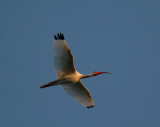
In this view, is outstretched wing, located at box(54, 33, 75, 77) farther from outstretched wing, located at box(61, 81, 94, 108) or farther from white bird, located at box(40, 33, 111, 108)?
outstretched wing, located at box(61, 81, 94, 108)

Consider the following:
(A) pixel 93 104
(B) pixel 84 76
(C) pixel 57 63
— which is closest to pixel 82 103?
(A) pixel 93 104

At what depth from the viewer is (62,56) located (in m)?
15.8

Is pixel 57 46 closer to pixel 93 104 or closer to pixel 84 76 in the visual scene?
pixel 84 76

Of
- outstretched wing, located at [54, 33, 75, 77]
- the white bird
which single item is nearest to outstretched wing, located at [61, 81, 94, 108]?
the white bird

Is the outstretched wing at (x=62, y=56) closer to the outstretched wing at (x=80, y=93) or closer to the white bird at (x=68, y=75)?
the white bird at (x=68, y=75)

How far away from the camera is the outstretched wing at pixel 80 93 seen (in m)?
17.6

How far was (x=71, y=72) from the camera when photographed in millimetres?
16359

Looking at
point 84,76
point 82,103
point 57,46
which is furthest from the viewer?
point 82,103

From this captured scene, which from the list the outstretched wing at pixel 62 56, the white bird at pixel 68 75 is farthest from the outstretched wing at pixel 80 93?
the outstretched wing at pixel 62 56

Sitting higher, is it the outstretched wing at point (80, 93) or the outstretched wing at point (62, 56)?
the outstretched wing at point (62, 56)

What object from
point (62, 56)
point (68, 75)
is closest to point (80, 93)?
point (68, 75)

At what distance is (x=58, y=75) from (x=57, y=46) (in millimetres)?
1703

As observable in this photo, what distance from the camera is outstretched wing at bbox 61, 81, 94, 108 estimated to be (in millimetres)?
17580

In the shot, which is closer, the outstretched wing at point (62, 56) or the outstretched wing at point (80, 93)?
the outstretched wing at point (62, 56)
